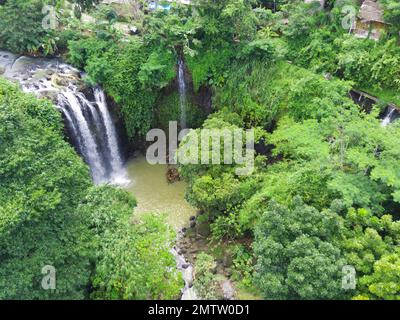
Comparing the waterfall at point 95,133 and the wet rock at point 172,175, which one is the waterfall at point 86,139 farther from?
the wet rock at point 172,175

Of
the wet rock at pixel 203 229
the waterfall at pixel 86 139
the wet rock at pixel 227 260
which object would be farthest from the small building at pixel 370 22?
the waterfall at pixel 86 139

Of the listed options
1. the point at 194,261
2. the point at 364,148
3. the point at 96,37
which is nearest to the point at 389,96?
the point at 364,148

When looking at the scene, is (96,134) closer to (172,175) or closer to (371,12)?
(172,175)

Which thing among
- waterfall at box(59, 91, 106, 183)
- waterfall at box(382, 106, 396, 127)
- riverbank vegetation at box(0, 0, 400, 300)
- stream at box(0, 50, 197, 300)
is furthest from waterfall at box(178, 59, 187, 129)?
waterfall at box(382, 106, 396, 127)

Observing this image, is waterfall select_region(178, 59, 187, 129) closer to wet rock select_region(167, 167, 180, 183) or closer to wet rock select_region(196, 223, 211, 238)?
wet rock select_region(167, 167, 180, 183)

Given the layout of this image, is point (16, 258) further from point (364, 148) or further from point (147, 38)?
point (147, 38)
